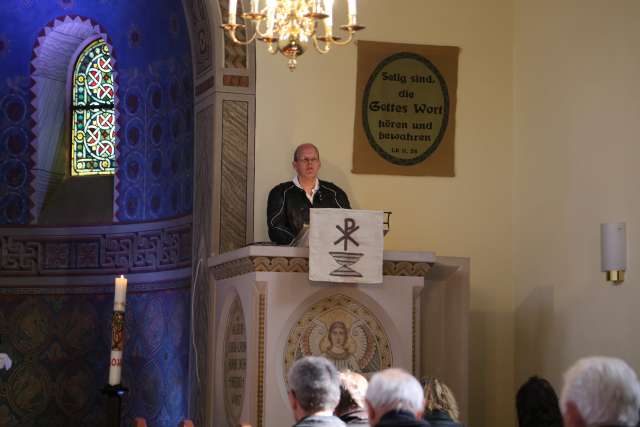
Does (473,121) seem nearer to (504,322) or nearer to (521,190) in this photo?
(521,190)

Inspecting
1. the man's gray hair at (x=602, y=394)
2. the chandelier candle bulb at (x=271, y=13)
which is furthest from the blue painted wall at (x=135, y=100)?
the man's gray hair at (x=602, y=394)

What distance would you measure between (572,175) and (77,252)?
5027 millimetres

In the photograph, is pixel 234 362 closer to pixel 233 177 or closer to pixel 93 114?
pixel 233 177

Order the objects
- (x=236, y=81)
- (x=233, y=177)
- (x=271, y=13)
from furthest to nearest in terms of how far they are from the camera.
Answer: (x=236, y=81) < (x=233, y=177) < (x=271, y=13)

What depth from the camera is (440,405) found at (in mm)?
5785

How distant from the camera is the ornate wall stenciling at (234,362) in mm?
8094

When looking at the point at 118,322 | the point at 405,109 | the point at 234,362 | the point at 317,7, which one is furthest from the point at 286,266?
the point at 405,109

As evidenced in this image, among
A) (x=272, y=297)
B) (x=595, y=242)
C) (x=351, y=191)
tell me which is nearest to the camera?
(x=272, y=297)

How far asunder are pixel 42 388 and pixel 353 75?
4382 millimetres

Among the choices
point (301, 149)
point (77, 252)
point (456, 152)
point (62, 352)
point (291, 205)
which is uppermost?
point (456, 152)

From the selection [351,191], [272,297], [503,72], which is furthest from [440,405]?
[503,72]

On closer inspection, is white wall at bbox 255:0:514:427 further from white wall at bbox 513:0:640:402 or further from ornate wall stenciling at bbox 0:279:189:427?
ornate wall stenciling at bbox 0:279:189:427

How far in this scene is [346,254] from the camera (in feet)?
26.2

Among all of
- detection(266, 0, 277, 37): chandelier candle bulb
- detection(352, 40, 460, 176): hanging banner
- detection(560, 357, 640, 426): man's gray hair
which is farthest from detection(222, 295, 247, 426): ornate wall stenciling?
detection(560, 357, 640, 426): man's gray hair
